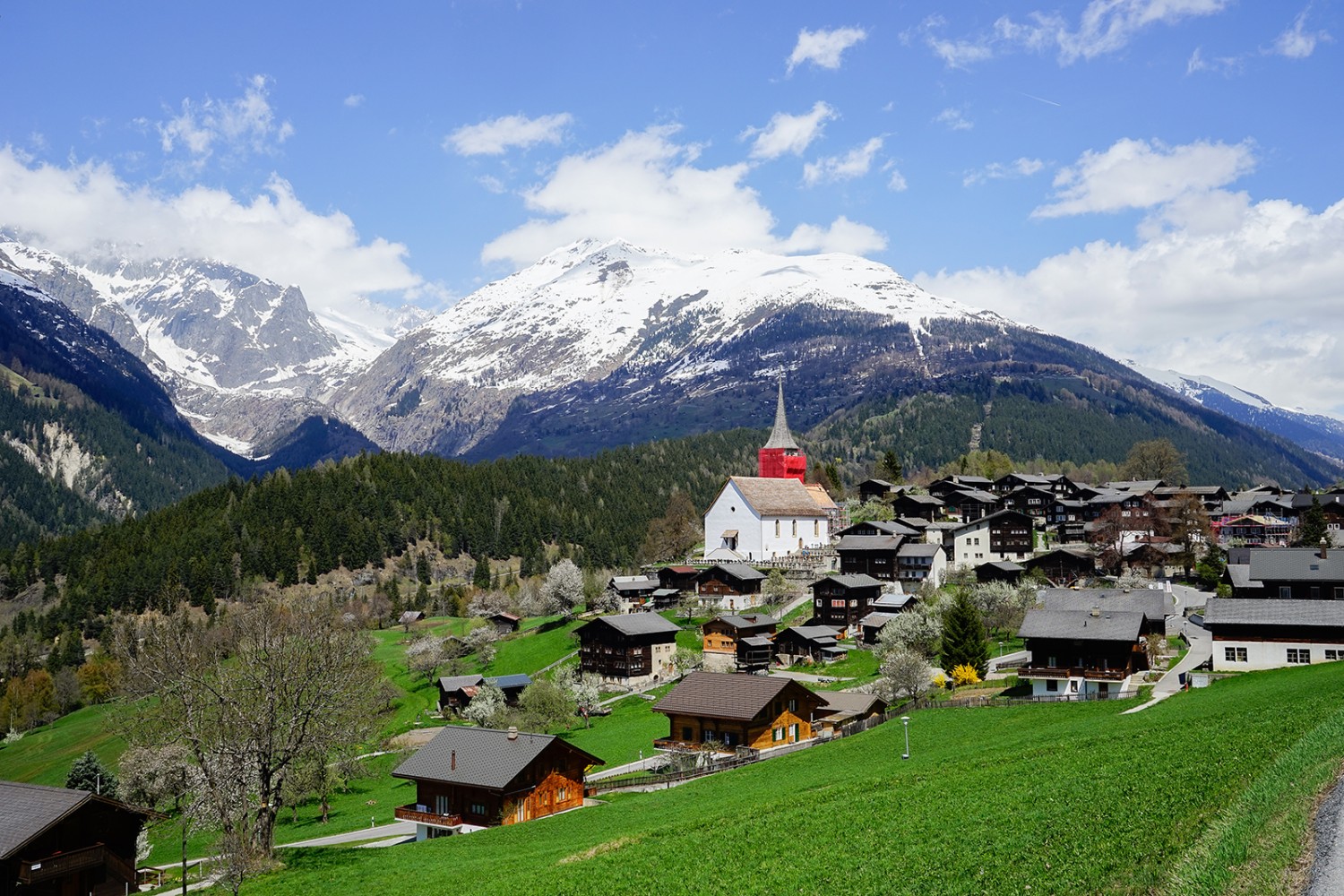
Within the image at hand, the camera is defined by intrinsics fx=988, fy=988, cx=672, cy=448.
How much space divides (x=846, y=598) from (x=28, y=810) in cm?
7260

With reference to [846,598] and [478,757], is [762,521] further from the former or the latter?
[478,757]

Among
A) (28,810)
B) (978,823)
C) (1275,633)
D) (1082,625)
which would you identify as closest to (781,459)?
(1082,625)

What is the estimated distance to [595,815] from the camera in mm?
46812

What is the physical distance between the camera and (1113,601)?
75.1m

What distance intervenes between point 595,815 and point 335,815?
32828mm

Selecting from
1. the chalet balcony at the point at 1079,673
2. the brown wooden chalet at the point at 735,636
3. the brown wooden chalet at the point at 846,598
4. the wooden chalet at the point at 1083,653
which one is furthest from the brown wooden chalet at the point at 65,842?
the brown wooden chalet at the point at 846,598

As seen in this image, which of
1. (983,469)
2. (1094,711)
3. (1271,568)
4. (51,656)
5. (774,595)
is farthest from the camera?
(983,469)

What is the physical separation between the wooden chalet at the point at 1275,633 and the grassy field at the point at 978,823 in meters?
11.1

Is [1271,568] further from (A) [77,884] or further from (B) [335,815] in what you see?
(A) [77,884]

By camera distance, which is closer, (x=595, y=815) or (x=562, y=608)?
(x=595, y=815)

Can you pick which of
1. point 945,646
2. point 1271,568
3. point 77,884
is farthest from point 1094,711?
point 77,884

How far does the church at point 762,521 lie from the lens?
423 feet

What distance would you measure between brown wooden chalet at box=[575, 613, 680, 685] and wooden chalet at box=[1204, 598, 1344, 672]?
50.8 meters

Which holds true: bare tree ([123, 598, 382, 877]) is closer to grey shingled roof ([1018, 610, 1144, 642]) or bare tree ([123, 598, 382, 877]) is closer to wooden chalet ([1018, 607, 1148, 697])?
wooden chalet ([1018, 607, 1148, 697])
